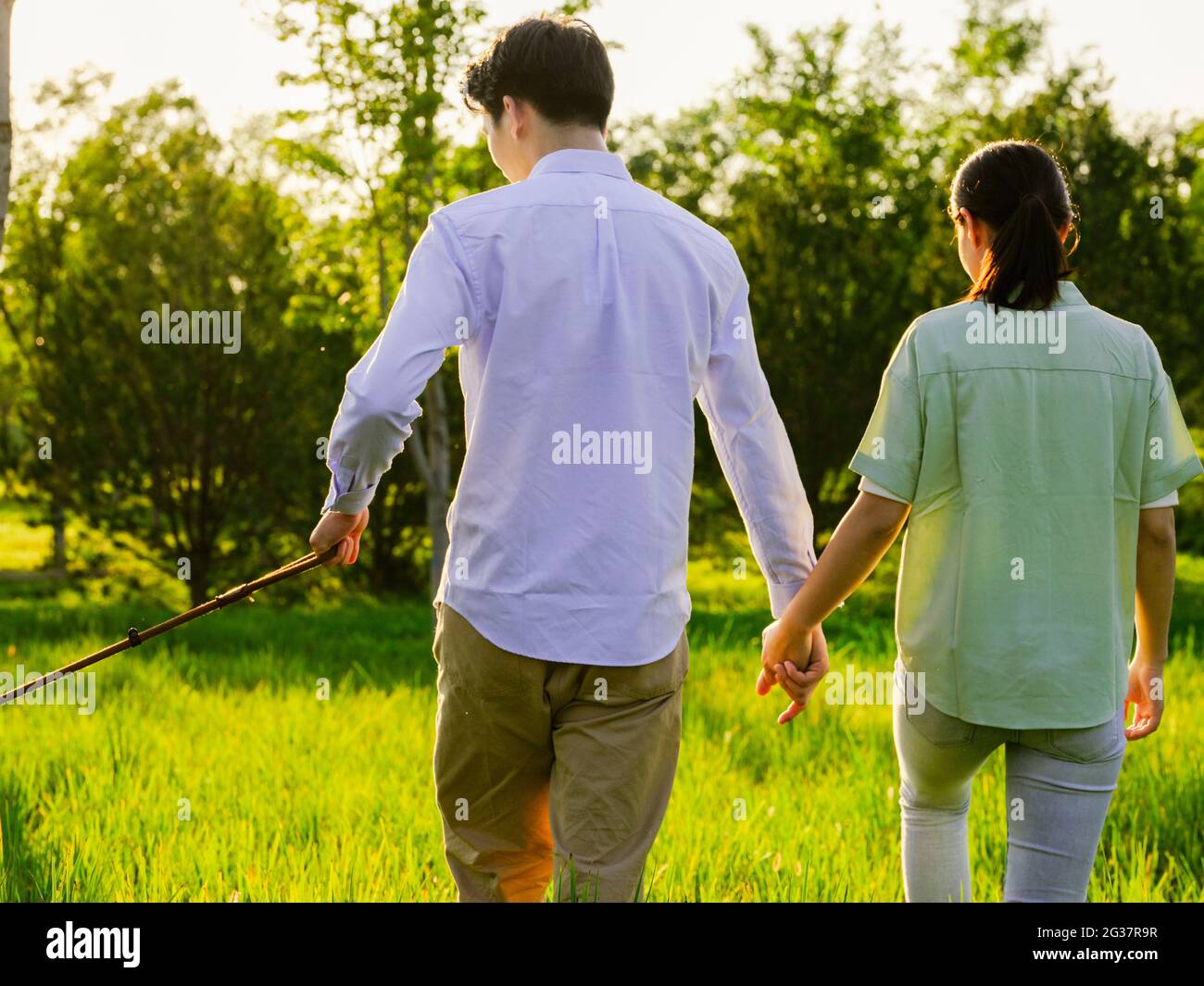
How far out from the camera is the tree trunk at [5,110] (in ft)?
11.7

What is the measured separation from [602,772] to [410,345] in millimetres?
832

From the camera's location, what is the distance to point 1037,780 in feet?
7.43

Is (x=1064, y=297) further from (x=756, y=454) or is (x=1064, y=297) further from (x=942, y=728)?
(x=942, y=728)

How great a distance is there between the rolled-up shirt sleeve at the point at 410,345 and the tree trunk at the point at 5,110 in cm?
206

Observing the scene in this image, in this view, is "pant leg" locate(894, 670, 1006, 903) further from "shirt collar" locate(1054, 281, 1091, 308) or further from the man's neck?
the man's neck

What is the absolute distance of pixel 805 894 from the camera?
3.46m

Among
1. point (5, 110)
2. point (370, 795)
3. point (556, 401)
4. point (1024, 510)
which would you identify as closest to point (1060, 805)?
point (1024, 510)

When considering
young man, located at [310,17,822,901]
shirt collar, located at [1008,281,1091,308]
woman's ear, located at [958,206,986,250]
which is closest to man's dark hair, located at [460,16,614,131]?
young man, located at [310,17,822,901]

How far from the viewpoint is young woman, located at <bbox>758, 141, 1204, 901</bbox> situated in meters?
2.22

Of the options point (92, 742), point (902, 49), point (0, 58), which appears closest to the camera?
point (0, 58)

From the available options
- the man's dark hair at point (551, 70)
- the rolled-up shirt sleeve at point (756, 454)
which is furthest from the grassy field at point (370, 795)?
the man's dark hair at point (551, 70)
